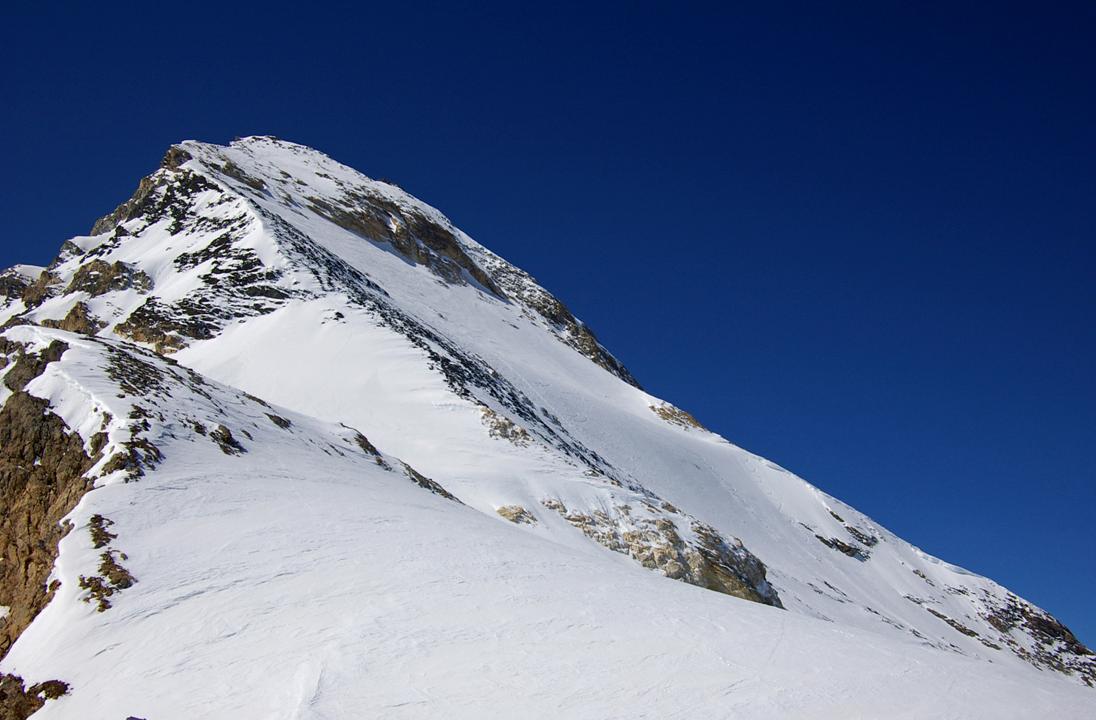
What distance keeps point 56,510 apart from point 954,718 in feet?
36.8

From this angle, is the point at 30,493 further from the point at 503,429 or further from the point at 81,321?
the point at 81,321

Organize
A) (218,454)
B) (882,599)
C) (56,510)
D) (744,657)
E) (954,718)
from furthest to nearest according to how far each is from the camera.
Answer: (882,599)
(218,454)
(56,510)
(744,657)
(954,718)

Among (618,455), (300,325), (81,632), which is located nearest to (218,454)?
(81,632)

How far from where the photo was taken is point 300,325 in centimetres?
3294

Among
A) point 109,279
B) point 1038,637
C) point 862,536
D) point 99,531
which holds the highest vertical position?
point 862,536

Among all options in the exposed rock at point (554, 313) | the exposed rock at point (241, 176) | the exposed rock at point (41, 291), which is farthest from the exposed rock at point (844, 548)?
the exposed rock at point (41, 291)

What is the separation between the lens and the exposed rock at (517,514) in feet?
67.6

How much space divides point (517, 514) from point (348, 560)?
11.0 meters

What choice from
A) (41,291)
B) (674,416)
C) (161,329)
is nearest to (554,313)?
(674,416)

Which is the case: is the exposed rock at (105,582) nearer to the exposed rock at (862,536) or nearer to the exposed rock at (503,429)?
the exposed rock at (503,429)

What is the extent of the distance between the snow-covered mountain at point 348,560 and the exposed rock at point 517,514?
0.09 meters

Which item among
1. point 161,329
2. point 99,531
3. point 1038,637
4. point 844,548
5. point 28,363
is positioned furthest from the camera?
point 1038,637

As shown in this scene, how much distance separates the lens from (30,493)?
12.0 meters

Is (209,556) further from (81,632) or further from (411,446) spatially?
(411,446)
